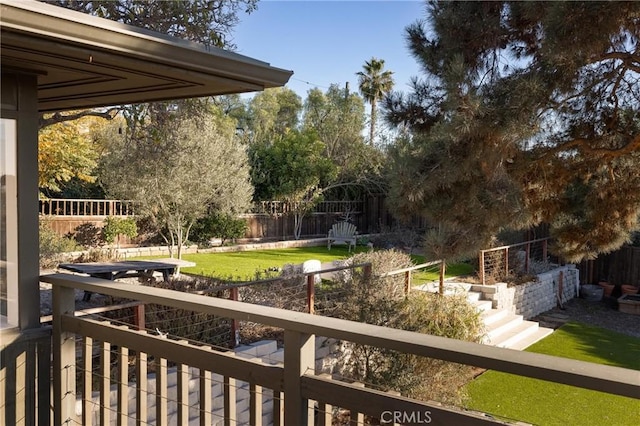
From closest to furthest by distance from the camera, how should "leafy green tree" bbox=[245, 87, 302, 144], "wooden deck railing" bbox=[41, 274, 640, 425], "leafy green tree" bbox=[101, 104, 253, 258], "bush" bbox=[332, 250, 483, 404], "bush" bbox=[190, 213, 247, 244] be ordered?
"wooden deck railing" bbox=[41, 274, 640, 425] → "bush" bbox=[332, 250, 483, 404] → "leafy green tree" bbox=[101, 104, 253, 258] → "bush" bbox=[190, 213, 247, 244] → "leafy green tree" bbox=[245, 87, 302, 144]

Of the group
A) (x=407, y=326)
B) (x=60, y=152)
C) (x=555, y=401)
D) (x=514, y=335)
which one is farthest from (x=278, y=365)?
(x=60, y=152)

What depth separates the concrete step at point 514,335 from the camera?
29.5 ft

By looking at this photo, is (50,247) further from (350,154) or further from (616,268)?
(350,154)

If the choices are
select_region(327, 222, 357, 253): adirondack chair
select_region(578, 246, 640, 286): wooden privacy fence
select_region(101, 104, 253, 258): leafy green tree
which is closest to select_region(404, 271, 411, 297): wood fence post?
select_region(101, 104, 253, 258): leafy green tree

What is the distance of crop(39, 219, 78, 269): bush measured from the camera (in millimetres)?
10898

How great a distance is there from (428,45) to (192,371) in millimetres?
4308

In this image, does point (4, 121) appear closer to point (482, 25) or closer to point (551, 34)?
point (551, 34)

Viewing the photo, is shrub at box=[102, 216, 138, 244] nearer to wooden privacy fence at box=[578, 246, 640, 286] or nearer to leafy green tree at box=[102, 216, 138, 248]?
leafy green tree at box=[102, 216, 138, 248]

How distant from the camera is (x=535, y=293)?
40.0 ft

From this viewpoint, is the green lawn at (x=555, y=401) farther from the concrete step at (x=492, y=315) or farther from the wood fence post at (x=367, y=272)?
the wood fence post at (x=367, y=272)

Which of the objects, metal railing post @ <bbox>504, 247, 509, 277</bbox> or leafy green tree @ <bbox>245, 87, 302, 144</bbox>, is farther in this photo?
leafy green tree @ <bbox>245, 87, 302, 144</bbox>

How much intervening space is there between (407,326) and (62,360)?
460 centimetres

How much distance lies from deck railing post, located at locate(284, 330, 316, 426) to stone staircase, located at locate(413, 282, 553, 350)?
24.5ft

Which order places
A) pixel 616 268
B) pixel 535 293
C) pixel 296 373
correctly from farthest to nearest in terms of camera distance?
A: pixel 616 268
pixel 535 293
pixel 296 373
